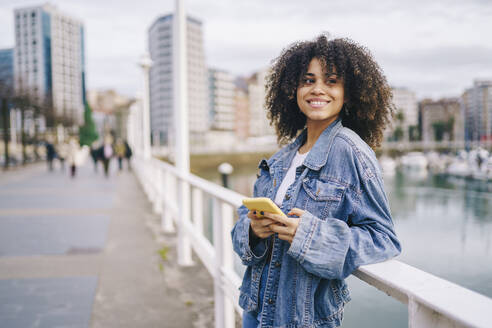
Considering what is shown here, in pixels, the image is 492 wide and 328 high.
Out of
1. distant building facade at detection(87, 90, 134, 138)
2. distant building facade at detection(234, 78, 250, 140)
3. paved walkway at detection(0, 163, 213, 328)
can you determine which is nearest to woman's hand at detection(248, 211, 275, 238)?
paved walkway at detection(0, 163, 213, 328)

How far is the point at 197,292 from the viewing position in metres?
4.04

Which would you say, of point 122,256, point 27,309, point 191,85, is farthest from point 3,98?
point 191,85

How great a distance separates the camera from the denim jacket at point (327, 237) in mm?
1225

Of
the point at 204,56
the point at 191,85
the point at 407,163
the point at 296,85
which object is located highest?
the point at 204,56

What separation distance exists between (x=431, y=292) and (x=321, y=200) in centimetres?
40

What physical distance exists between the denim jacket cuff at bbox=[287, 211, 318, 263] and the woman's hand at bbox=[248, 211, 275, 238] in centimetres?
12

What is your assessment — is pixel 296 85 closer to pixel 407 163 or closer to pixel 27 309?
pixel 27 309

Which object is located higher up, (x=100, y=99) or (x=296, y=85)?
(x=100, y=99)

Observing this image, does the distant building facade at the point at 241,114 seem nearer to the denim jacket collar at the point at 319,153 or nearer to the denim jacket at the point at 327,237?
the denim jacket collar at the point at 319,153

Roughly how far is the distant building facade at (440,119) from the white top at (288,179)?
11793 centimetres

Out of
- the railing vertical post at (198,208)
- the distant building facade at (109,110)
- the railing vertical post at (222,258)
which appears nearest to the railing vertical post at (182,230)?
the railing vertical post at (198,208)

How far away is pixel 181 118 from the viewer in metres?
5.61

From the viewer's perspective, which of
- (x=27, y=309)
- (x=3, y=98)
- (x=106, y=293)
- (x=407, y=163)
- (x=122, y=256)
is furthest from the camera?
(x=407, y=163)

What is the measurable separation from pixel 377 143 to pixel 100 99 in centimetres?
18653
